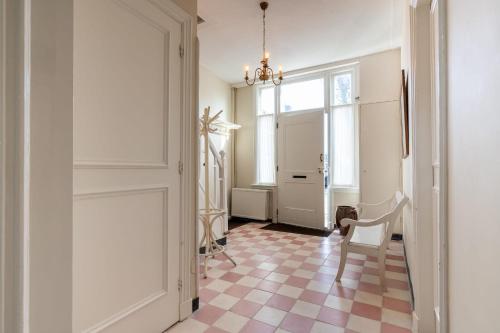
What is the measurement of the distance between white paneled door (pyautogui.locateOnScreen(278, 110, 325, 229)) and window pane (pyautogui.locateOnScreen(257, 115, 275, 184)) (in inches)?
14.5

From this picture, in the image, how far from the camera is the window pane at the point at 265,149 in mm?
5312

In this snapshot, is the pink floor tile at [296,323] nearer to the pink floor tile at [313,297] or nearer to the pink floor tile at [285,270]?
the pink floor tile at [313,297]

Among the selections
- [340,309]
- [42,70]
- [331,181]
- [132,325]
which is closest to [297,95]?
[331,181]

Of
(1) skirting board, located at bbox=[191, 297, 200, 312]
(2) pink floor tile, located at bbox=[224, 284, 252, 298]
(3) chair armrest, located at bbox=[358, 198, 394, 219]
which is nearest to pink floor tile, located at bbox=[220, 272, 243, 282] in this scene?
(2) pink floor tile, located at bbox=[224, 284, 252, 298]

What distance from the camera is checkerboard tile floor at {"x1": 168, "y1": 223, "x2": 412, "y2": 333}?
178 cm

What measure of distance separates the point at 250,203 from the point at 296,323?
3.44 metres

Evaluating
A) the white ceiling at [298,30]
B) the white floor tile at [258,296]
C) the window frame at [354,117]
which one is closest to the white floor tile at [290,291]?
the white floor tile at [258,296]

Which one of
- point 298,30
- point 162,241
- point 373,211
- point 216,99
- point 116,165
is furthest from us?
point 216,99

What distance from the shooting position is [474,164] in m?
0.64

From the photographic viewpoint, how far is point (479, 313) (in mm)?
607

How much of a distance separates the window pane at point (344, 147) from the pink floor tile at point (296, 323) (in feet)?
10.1

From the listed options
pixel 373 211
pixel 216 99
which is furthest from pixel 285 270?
pixel 216 99

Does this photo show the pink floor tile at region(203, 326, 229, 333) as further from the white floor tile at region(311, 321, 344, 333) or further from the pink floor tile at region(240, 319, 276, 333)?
the white floor tile at region(311, 321, 344, 333)

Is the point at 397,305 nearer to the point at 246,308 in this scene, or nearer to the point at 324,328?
the point at 324,328
